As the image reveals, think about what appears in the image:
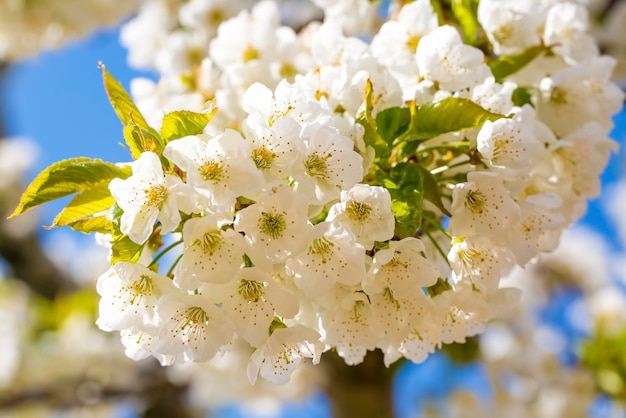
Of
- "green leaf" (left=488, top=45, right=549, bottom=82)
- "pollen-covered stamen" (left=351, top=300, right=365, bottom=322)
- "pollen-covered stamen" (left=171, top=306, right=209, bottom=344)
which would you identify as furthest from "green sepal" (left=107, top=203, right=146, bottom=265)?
"green leaf" (left=488, top=45, right=549, bottom=82)

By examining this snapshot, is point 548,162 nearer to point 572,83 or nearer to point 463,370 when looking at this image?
point 572,83

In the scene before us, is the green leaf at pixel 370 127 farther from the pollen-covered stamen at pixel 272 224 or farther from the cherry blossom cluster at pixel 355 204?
the pollen-covered stamen at pixel 272 224

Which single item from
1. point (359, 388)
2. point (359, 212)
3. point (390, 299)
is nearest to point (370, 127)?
point (359, 212)

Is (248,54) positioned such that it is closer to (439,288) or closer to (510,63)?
(510,63)

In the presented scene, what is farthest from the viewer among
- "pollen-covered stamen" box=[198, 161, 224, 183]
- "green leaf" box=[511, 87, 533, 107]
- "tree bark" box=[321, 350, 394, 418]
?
"tree bark" box=[321, 350, 394, 418]

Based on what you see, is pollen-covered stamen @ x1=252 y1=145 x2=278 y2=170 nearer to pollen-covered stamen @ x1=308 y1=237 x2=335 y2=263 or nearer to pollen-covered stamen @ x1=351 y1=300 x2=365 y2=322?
pollen-covered stamen @ x1=308 y1=237 x2=335 y2=263
